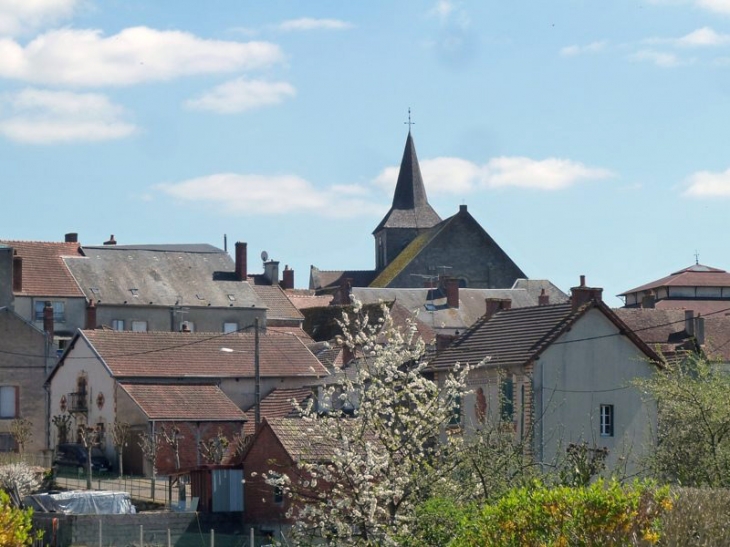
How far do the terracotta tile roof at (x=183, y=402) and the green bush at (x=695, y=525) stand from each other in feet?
113

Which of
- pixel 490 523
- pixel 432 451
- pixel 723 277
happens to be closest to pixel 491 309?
pixel 432 451

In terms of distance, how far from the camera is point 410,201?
114562 millimetres

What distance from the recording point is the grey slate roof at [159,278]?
2776 inches

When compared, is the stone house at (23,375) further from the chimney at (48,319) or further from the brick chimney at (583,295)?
the brick chimney at (583,295)

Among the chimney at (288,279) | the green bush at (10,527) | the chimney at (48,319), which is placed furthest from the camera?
the chimney at (288,279)

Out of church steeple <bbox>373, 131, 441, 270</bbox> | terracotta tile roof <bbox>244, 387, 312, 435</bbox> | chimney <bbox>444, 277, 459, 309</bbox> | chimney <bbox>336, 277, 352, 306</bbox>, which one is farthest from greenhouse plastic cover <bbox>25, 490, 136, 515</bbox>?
church steeple <bbox>373, 131, 441, 270</bbox>

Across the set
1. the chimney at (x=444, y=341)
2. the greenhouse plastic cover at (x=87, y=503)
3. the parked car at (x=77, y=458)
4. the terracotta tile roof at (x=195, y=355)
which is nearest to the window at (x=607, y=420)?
the chimney at (x=444, y=341)

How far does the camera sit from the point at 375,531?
19969mm

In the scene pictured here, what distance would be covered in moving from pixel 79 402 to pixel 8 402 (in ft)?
19.0

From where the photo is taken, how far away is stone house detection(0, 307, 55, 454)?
56.6m

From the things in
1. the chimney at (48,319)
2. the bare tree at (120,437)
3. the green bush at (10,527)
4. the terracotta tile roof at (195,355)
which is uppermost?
the chimney at (48,319)

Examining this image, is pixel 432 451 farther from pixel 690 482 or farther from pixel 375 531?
pixel 690 482

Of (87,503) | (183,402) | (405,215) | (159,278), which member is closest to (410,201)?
(405,215)

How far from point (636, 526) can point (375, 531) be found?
21.7 ft
